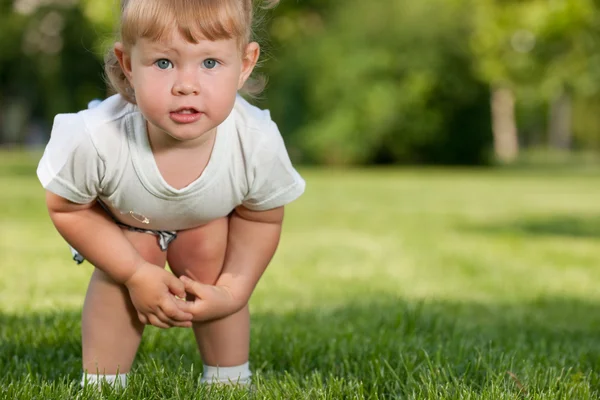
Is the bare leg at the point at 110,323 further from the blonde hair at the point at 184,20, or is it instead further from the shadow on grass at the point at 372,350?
the blonde hair at the point at 184,20

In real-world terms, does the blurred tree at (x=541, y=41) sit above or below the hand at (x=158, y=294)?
above

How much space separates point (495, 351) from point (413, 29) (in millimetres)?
27040

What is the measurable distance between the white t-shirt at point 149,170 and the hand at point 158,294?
0.18m

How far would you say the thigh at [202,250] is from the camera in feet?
8.97

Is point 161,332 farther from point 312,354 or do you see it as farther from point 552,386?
point 552,386

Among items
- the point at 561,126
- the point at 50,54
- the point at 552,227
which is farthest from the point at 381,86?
the point at 561,126

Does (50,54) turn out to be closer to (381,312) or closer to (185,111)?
(381,312)

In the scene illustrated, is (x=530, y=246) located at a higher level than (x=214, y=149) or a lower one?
lower

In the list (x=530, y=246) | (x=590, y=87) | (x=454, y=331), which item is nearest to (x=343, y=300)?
(x=454, y=331)

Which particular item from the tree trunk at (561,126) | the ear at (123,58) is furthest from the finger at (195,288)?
the tree trunk at (561,126)

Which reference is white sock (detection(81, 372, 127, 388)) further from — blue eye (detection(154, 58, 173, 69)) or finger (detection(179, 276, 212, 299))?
blue eye (detection(154, 58, 173, 69))

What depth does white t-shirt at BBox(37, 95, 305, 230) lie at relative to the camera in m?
2.45

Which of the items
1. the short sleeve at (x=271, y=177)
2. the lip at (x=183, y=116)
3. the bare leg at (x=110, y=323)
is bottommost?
the bare leg at (x=110, y=323)

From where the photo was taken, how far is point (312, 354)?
3.15 m
